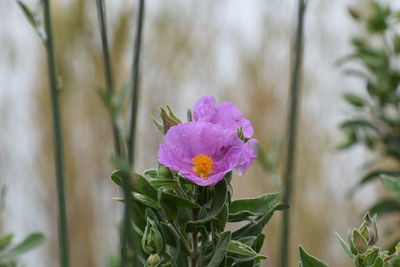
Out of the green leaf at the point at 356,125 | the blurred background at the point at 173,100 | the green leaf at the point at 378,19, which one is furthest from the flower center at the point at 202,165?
the blurred background at the point at 173,100

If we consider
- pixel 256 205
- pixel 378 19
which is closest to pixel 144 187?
pixel 256 205

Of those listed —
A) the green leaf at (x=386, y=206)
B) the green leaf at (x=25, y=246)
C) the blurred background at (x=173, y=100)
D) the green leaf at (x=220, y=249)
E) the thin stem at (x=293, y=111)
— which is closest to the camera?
the green leaf at (x=220, y=249)

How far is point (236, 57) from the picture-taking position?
11.7 ft

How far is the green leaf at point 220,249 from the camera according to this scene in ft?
1.75

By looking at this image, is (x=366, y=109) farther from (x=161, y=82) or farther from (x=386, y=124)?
(x=161, y=82)

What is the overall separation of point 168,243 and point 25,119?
3099 millimetres

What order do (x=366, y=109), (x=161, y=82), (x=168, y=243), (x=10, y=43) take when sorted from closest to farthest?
1. (x=168, y=243)
2. (x=366, y=109)
3. (x=10, y=43)
4. (x=161, y=82)

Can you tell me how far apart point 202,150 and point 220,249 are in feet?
0.30

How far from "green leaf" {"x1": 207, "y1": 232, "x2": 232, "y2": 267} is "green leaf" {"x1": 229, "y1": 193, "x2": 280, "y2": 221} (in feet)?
0.17

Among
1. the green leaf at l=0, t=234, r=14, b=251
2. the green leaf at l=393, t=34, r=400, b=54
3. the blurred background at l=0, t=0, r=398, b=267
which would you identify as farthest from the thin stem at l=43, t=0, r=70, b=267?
the blurred background at l=0, t=0, r=398, b=267

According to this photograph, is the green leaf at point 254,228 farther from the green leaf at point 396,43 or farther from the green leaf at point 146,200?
the green leaf at point 396,43

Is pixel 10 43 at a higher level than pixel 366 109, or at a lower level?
higher

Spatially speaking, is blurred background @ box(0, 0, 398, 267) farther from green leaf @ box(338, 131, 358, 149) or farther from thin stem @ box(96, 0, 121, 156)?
thin stem @ box(96, 0, 121, 156)

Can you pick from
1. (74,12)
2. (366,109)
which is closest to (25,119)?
(74,12)
